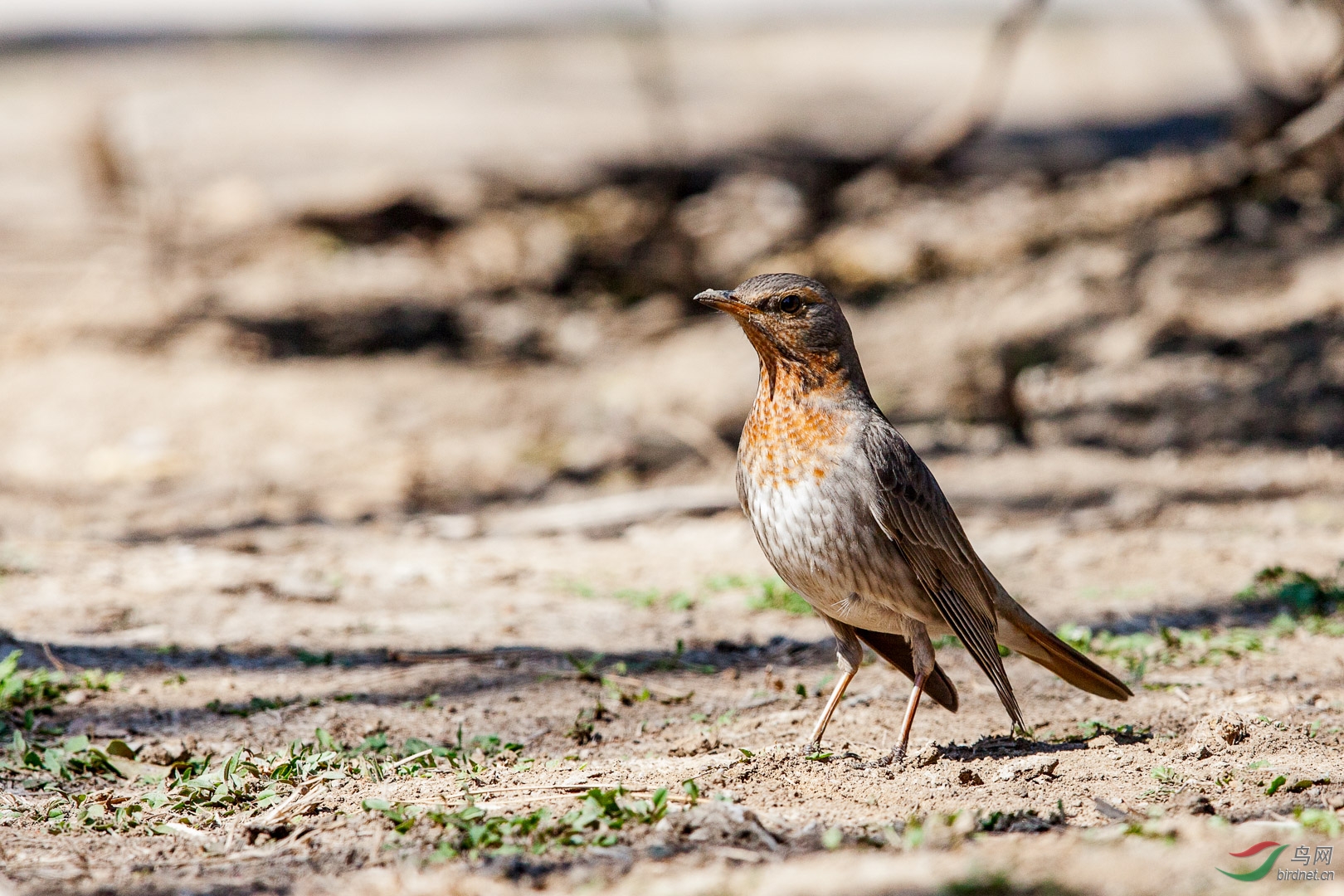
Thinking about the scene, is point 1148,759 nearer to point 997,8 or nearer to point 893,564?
point 893,564

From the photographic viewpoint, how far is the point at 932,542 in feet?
14.4

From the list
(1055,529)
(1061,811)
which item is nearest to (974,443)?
(1055,529)

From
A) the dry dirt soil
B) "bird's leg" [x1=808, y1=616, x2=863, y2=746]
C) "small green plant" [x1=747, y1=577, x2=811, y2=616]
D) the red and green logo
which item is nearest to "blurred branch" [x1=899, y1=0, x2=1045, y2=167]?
the dry dirt soil

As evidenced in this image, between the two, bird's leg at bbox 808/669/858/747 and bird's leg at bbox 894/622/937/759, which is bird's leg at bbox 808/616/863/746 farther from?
bird's leg at bbox 894/622/937/759

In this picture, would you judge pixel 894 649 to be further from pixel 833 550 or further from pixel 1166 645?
pixel 1166 645

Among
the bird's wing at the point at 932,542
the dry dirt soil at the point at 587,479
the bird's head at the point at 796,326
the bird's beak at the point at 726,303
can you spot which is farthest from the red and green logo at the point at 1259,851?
the bird's beak at the point at 726,303

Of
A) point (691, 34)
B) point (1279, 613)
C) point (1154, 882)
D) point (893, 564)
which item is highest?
point (691, 34)

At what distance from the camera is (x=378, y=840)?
3275 mm

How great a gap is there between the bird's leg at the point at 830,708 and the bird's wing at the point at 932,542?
407mm

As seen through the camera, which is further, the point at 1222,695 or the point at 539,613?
the point at 539,613

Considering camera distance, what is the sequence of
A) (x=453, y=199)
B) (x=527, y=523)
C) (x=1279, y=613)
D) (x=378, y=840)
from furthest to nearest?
(x=453, y=199), (x=527, y=523), (x=1279, y=613), (x=378, y=840)

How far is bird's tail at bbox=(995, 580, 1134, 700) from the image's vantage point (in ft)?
14.8

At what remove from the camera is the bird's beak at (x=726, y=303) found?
448 cm

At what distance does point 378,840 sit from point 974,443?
630cm
